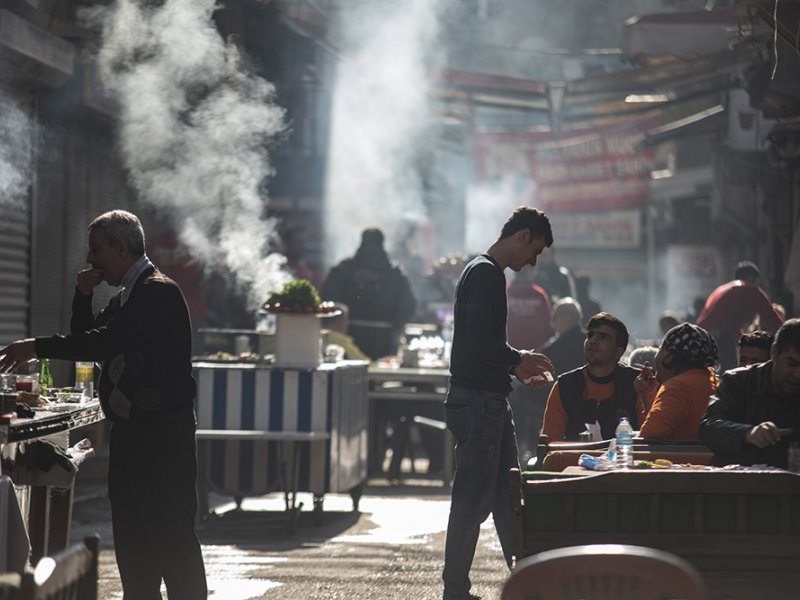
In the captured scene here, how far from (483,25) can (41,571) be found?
1927 inches

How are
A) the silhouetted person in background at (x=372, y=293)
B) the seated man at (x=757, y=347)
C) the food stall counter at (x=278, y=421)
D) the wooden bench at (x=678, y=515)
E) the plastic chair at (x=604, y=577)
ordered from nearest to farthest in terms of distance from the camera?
the plastic chair at (x=604, y=577), the wooden bench at (x=678, y=515), the seated man at (x=757, y=347), the food stall counter at (x=278, y=421), the silhouetted person in background at (x=372, y=293)

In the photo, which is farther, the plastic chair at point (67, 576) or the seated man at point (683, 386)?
the seated man at point (683, 386)

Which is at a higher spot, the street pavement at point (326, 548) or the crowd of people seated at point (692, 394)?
the crowd of people seated at point (692, 394)

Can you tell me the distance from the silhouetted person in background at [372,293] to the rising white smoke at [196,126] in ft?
3.05

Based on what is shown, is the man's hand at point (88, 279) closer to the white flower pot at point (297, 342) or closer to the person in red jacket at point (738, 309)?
the white flower pot at point (297, 342)

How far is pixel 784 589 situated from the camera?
5355 mm

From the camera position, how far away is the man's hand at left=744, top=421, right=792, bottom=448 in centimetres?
609

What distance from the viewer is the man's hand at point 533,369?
744cm

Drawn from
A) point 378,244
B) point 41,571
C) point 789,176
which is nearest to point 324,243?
point 789,176

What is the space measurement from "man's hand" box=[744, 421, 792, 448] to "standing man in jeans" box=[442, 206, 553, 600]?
148cm

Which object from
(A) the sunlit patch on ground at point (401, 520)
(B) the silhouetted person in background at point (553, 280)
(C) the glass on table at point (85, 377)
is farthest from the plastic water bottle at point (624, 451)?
(B) the silhouetted person in background at point (553, 280)

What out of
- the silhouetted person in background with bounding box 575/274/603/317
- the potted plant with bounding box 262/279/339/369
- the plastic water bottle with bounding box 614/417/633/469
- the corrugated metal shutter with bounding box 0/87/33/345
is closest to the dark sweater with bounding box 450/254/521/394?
the plastic water bottle with bounding box 614/417/633/469

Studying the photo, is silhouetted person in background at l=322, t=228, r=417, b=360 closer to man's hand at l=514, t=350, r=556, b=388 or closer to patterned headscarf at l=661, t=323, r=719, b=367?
patterned headscarf at l=661, t=323, r=719, b=367

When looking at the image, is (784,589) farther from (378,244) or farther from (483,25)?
(483,25)
